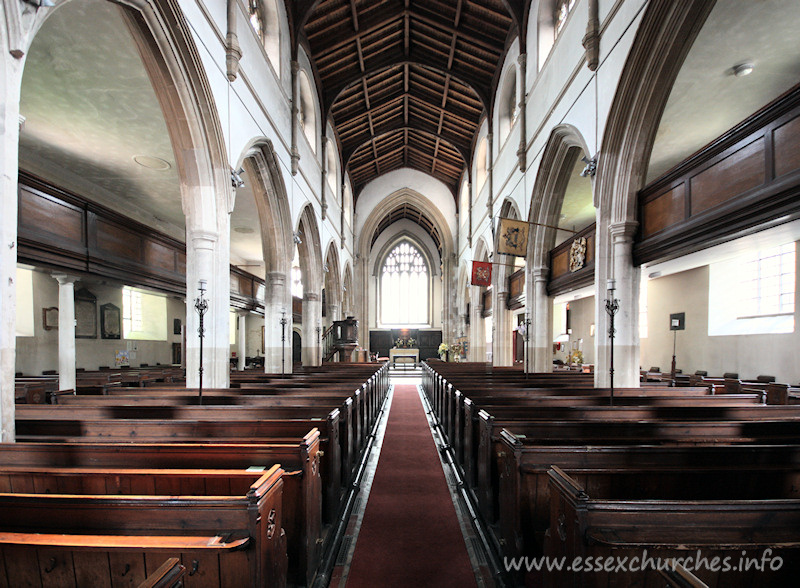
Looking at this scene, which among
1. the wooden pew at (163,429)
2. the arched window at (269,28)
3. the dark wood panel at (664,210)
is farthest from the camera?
the arched window at (269,28)

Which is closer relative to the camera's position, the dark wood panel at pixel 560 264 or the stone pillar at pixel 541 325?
the dark wood panel at pixel 560 264

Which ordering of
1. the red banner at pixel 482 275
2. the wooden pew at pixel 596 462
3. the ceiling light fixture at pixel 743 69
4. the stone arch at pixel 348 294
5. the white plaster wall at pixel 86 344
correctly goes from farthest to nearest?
1. the stone arch at pixel 348 294
2. the red banner at pixel 482 275
3. the white plaster wall at pixel 86 344
4. the ceiling light fixture at pixel 743 69
5. the wooden pew at pixel 596 462

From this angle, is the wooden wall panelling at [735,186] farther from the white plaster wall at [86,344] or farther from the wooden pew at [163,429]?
the white plaster wall at [86,344]

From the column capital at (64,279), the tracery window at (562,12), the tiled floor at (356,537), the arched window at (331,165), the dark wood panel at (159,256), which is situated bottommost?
the tiled floor at (356,537)

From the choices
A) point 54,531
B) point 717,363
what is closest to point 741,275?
point 717,363

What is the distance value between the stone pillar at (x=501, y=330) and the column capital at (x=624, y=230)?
6.57m

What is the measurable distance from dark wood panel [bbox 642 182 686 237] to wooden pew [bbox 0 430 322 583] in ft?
15.7

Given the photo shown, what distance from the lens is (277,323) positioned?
9375 mm

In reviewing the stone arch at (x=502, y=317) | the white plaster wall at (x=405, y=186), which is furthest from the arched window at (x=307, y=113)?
the white plaster wall at (x=405, y=186)

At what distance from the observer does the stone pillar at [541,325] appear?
30.3ft

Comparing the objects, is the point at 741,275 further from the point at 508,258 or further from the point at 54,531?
the point at 54,531

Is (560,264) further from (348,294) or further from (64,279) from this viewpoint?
(348,294)

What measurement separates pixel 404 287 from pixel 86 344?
17.3 m

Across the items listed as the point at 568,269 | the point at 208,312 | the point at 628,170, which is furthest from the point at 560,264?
the point at 208,312
